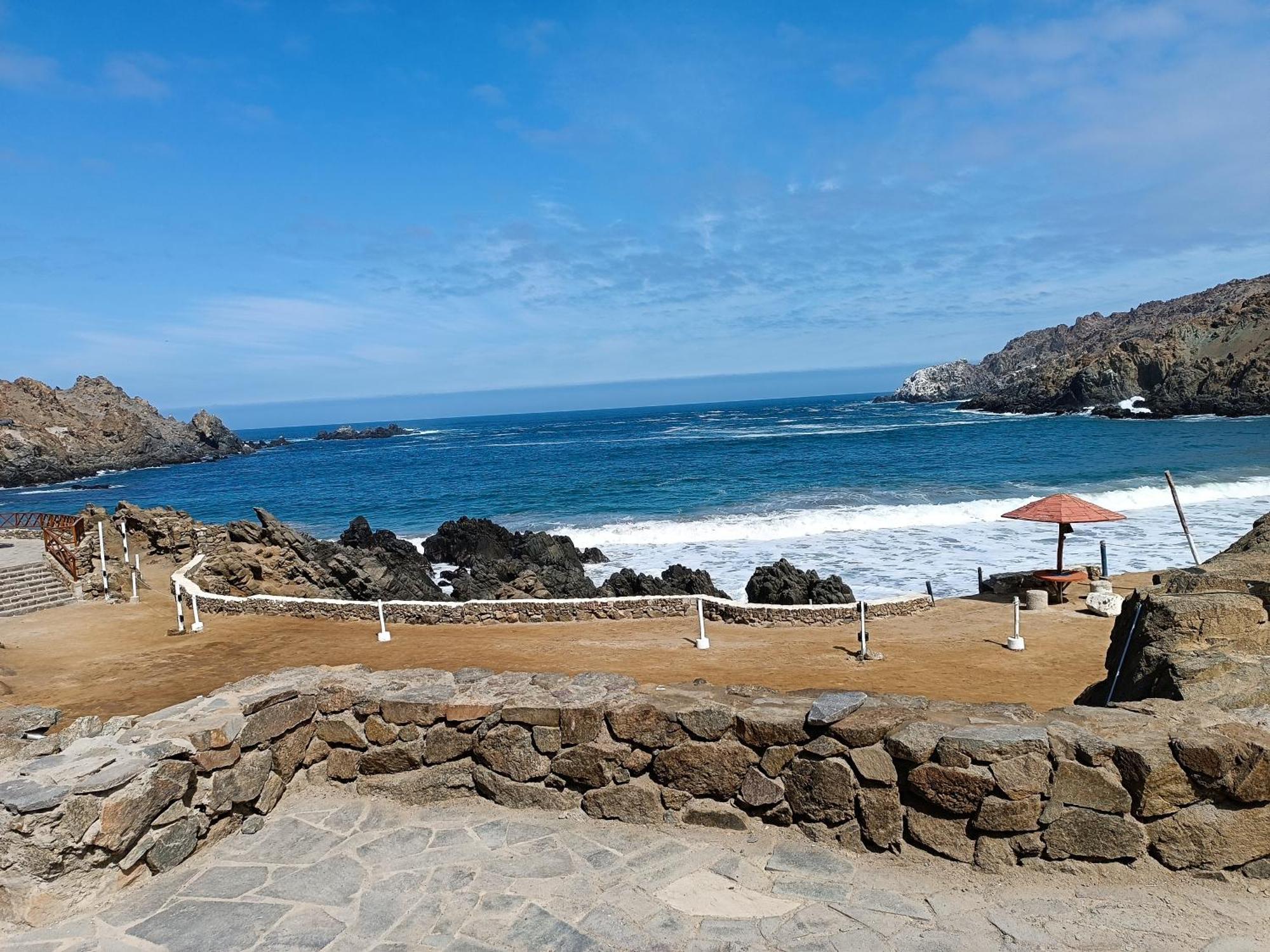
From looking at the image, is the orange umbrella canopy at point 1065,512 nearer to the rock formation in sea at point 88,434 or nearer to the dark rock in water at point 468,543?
the dark rock in water at point 468,543

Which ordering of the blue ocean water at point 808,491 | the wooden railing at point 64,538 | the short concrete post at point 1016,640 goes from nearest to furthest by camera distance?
the short concrete post at point 1016,640
the wooden railing at point 64,538
the blue ocean water at point 808,491

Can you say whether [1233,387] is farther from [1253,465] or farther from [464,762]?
[464,762]

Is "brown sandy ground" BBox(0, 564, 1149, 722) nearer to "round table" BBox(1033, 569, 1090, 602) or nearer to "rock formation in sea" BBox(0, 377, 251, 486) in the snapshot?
"round table" BBox(1033, 569, 1090, 602)

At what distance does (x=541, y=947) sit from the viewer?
139 inches

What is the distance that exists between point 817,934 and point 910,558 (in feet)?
73.0

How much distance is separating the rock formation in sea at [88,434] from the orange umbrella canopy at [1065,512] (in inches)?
3349

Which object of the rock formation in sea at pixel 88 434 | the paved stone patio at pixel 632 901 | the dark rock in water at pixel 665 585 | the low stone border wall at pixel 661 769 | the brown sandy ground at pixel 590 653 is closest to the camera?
the paved stone patio at pixel 632 901

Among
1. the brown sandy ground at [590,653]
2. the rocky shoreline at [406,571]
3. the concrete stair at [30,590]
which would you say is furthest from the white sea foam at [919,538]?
the concrete stair at [30,590]

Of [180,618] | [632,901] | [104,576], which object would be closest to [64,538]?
[104,576]

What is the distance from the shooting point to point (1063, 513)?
15.3 metres

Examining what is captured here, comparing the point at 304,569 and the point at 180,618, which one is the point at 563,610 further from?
the point at 304,569

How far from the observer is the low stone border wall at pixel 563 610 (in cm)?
1513

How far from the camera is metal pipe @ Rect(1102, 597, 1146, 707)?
5.96 m

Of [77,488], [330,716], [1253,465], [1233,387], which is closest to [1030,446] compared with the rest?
[1253,465]
